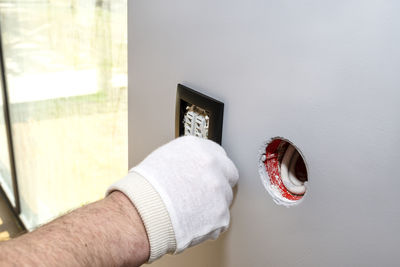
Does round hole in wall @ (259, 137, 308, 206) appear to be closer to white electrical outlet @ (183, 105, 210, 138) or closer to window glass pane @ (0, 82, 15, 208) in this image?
white electrical outlet @ (183, 105, 210, 138)

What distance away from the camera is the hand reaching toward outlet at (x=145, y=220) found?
377mm

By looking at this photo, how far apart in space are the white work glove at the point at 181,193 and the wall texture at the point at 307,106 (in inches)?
1.8

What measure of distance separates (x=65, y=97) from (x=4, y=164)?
0.78 meters

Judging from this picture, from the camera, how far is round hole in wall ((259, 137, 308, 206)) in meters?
0.45

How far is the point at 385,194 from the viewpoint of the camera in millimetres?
336

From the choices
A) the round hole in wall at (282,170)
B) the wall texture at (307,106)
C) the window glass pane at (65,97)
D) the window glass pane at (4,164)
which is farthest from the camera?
the window glass pane at (4,164)

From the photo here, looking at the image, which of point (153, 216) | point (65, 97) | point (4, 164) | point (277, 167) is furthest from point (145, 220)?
point (4, 164)

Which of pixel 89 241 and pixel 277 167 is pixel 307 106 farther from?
pixel 89 241

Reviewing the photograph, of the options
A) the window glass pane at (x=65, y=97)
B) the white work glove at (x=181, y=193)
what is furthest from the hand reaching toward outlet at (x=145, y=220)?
the window glass pane at (x=65, y=97)

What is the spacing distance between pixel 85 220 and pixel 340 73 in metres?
0.28

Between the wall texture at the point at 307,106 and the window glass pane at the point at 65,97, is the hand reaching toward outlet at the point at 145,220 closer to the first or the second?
the wall texture at the point at 307,106

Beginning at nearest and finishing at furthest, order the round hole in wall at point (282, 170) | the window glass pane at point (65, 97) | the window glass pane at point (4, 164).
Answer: the round hole in wall at point (282, 170), the window glass pane at point (65, 97), the window glass pane at point (4, 164)

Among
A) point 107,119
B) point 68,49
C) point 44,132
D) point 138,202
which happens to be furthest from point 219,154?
point 44,132

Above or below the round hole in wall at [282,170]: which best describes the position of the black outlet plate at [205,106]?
above
